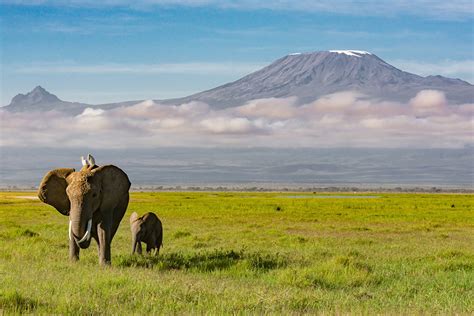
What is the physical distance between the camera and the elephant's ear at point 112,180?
51.4ft

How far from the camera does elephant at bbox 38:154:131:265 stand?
14.9 meters

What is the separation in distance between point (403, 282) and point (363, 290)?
1793 millimetres

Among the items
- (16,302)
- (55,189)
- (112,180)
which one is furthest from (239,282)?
(55,189)

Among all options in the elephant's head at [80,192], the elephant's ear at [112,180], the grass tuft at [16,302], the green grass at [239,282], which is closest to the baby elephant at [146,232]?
the green grass at [239,282]

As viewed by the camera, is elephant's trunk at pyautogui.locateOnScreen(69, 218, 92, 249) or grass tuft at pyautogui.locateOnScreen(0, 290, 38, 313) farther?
elephant's trunk at pyautogui.locateOnScreen(69, 218, 92, 249)

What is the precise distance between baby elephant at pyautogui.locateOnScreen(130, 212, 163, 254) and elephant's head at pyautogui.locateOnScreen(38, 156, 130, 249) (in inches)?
134

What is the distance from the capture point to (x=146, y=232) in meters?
19.4

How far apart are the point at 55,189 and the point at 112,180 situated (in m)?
1.43

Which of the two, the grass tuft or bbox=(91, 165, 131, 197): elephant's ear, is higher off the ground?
bbox=(91, 165, 131, 197): elephant's ear

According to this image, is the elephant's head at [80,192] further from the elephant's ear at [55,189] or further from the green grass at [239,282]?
the green grass at [239,282]

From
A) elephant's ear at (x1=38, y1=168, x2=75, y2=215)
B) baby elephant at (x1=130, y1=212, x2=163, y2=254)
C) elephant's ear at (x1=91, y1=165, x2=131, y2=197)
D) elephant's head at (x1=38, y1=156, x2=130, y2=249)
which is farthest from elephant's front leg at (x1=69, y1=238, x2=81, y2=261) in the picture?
baby elephant at (x1=130, y1=212, x2=163, y2=254)

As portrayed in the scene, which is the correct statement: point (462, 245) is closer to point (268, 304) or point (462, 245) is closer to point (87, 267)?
point (87, 267)

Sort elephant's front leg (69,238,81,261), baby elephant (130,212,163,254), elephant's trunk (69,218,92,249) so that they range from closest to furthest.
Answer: elephant's trunk (69,218,92,249) < elephant's front leg (69,238,81,261) < baby elephant (130,212,163,254)

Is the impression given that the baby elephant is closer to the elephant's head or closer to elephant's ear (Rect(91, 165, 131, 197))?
elephant's ear (Rect(91, 165, 131, 197))
